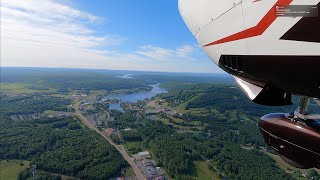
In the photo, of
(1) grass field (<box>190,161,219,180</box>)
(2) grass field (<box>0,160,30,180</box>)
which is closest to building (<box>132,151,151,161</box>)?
(1) grass field (<box>190,161,219,180</box>)

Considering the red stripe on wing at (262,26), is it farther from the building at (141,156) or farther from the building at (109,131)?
the building at (109,131)

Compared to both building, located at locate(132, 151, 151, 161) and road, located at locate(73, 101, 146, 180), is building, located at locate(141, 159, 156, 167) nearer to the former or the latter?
road, located at locate(73, 101, 146, 180)

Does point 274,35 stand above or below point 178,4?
below

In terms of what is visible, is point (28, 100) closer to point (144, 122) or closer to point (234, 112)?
point (144, 122)

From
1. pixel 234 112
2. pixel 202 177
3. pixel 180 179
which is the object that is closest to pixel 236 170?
pixel 202 177

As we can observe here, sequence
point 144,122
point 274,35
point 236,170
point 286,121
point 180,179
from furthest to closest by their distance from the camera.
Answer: point 144,122 → point 236,170 → point 180,179 → point 286,121 → point 274,35

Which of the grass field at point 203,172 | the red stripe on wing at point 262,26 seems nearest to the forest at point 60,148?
the grass field at point 203,172
